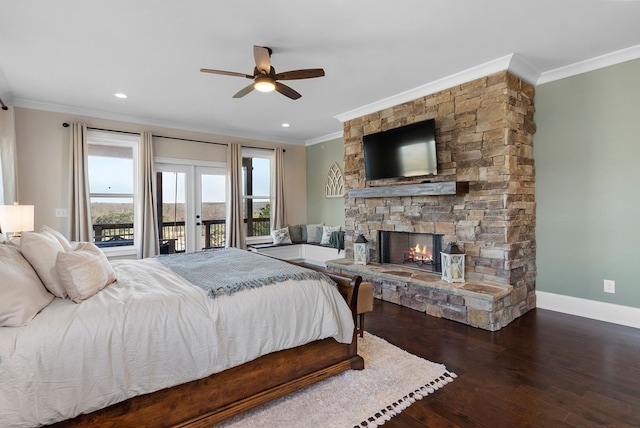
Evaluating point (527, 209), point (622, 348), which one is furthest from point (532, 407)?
point (527, 209)

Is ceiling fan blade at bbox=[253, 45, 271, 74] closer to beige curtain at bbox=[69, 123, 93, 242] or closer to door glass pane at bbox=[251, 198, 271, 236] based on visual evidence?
beige curtain at bbox=[69, 123, 93, 242]

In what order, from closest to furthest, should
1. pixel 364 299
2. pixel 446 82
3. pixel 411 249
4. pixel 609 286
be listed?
1. pixel 364 299
2. pixel 609 286
3. pixel 446 82
4. pixel 411 249

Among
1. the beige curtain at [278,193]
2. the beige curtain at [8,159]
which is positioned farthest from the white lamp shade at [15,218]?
the beige curtain at [278,193]

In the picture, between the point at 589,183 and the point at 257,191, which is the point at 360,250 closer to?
the point at 589,183

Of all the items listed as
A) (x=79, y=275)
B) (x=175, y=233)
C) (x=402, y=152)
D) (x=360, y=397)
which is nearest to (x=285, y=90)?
(x=402, y=152)

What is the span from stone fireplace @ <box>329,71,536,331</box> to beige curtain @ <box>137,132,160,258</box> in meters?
3.63

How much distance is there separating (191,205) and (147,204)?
0.79 m

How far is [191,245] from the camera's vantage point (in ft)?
19.1

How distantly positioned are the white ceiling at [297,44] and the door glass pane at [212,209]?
1843mm

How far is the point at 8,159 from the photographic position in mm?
3932

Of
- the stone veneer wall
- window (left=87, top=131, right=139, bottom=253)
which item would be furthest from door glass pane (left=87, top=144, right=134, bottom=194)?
the stone veneer wall

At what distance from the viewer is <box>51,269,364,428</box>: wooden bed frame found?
5.16 ft

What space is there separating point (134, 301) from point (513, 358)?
2.79m

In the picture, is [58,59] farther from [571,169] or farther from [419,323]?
[571,169]
